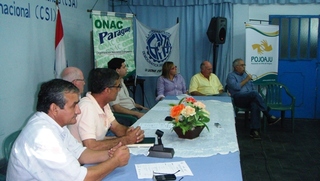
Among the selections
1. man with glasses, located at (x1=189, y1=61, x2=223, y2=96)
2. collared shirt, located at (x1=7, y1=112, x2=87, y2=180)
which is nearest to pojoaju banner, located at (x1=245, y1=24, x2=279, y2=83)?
man with glasses, located at (x1=189, y1=61, x2=223, y2=96)

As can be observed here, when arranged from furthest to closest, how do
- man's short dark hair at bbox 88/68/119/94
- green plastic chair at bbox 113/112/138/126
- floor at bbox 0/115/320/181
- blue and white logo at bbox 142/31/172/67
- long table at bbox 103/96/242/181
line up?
blue and white logo at bbox 142/31/172/67
green plastic chair at bbox 113/112/138/126
floor at bbox 0/115/320/181
man's short dark hair at bbox 88/68/119/94
long table at bbox 103/96/242/181

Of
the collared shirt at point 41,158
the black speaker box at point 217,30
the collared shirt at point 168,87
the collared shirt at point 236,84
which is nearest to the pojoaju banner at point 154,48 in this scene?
the black speaker box at point 217,30

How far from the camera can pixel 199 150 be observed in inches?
79.6

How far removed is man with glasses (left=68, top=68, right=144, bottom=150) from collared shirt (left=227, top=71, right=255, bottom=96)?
2.80 meters

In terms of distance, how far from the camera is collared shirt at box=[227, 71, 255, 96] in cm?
504

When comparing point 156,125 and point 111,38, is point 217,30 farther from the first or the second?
point 156,125

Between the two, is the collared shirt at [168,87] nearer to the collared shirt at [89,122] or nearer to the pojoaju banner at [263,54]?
the pojoaju banner at [263,54]

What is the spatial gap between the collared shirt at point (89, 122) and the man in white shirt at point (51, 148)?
0.50 meters

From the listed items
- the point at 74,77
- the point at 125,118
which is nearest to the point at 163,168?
the point at 74,77

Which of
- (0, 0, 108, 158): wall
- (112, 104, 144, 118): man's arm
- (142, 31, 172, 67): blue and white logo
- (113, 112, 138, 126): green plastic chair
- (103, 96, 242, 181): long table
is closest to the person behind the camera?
(103, 96, 242, 181): long table

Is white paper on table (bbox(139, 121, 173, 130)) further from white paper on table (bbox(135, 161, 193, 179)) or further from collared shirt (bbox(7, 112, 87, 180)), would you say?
collared shirt (bbox(7, 112, 87, 180))

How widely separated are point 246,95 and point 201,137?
9.16ft

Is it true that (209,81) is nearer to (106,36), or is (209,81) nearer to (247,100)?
(247,100)

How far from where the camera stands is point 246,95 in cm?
492
